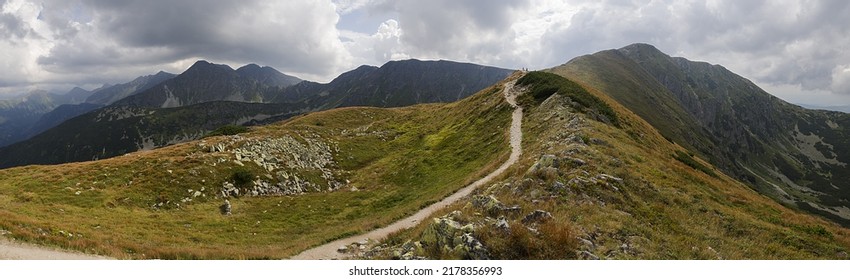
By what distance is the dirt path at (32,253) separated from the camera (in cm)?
1788

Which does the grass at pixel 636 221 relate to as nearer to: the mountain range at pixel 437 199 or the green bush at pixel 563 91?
the mountain range at pixel 437 199

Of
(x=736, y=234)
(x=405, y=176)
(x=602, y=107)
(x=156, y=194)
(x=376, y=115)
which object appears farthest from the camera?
(x=376, y=115)

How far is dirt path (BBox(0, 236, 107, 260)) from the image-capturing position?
1788cm

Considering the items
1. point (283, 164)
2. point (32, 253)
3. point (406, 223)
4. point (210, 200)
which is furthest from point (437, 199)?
point (283, 164)

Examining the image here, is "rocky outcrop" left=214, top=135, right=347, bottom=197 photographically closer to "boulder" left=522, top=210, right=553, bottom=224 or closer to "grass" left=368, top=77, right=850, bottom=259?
"grass" left=368, top=77, right=850, bottom=259

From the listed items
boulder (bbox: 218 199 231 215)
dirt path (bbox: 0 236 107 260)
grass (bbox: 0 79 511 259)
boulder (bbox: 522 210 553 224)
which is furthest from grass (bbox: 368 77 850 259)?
boulder (bbox: 218 199 231 215)

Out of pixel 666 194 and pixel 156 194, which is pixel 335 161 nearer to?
pixel 156 194

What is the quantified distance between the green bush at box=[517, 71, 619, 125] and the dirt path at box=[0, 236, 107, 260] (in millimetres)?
50597

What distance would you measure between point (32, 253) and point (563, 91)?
57.2 metres

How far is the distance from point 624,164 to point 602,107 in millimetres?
29852

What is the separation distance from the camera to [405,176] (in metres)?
47.7

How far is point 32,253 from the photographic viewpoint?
18.3 meters
